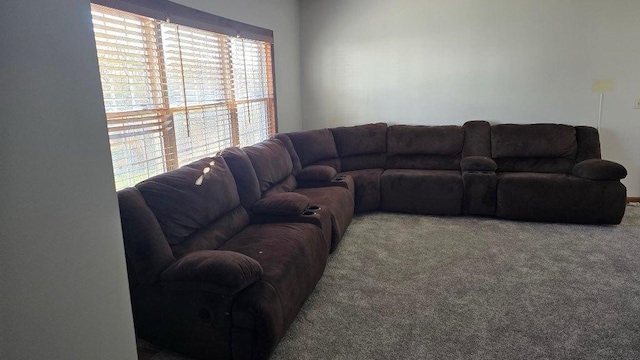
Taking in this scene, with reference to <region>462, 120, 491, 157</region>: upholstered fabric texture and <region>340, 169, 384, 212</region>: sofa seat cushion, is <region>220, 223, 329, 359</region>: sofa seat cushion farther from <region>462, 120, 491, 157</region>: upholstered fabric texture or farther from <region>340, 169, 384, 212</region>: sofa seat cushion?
<region>462, 120, 491, 157</region>: upholstered fabric texture

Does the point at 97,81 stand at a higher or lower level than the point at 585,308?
higher

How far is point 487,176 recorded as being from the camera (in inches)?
166

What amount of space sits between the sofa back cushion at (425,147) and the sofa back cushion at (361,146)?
97 millimetres

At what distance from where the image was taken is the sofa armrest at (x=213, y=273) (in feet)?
6.47

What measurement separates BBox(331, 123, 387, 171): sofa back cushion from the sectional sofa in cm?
1

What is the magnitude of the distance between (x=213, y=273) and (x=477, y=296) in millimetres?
1761

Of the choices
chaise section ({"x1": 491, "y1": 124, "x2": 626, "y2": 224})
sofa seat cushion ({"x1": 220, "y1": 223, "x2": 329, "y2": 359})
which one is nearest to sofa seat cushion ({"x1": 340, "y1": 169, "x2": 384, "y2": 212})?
chaise section ({"x1": 491, "y1": 124, "x2": 626, "y2": 224})

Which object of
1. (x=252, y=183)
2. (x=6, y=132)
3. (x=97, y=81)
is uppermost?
(x=97, y=81)

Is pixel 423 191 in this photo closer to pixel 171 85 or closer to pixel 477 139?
pixel 477 139

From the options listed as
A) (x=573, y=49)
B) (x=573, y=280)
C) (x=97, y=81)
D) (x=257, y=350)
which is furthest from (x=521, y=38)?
(x=97, y=81)

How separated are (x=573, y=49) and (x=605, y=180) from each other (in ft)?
5.21

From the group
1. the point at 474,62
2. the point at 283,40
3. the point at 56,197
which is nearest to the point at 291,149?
the point at 283,40

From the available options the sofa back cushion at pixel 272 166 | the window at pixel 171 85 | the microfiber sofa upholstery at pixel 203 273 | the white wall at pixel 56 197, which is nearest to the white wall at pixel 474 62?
the window at pixel 171 85

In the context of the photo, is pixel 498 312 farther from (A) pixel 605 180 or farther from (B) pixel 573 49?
(B) pixel 573 49
